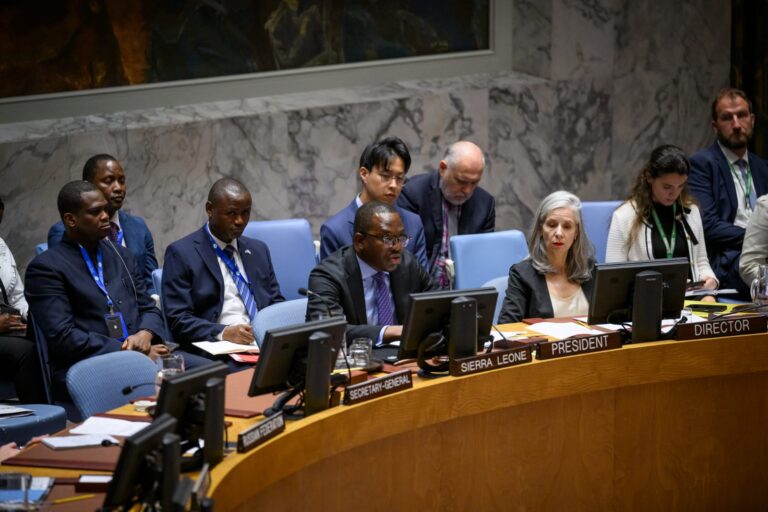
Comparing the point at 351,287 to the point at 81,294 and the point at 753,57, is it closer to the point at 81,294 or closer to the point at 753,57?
the point at 81,294

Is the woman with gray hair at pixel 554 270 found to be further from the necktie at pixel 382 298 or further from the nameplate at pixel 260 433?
the nameplate at pixel 260 433

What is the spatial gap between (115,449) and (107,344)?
1.84m

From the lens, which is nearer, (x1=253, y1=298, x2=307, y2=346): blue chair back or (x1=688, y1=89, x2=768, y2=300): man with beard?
(x1=253, y1=298, x2=307, y2=346): blue chair back

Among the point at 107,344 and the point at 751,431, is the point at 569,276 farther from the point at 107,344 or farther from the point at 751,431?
the point at 107,344

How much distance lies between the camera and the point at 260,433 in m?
2.95

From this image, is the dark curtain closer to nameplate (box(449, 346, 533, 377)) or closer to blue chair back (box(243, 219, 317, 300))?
blue chair back (box(243, 219, 317, 300))

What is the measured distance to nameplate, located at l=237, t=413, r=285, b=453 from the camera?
113 inches

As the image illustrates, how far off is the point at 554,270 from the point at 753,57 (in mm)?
3859

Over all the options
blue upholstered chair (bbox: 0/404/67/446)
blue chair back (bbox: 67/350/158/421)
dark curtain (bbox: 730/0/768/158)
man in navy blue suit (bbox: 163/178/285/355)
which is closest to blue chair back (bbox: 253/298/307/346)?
man in navy blue suit (bbox: 163/178/285/355)

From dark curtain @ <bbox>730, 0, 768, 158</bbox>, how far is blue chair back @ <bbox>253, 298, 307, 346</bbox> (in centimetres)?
423

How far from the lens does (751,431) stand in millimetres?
4227

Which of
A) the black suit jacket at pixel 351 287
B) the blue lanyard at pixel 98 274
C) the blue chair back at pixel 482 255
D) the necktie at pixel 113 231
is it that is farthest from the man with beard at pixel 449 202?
the blue lanyard at pixel 98 274

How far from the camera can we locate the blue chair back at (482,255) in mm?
5508

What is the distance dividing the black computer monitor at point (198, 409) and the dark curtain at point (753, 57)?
5.66 m
